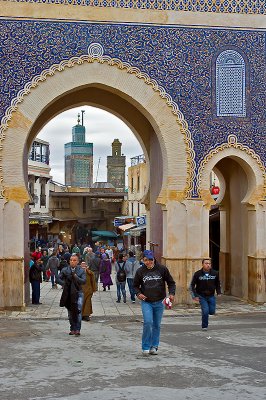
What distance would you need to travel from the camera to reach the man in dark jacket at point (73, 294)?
391 inches

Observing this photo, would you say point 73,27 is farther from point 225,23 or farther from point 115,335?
point 115,335

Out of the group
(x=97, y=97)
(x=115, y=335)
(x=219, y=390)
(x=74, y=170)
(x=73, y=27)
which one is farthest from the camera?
(x=74, y=170)

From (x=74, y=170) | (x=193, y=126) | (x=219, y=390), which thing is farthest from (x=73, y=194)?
(x=219, y=390)

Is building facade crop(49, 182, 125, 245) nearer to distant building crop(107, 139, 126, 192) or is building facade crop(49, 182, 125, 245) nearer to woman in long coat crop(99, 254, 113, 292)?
distant building crop(107, 139, 126, 192)

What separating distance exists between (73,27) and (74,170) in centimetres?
4928

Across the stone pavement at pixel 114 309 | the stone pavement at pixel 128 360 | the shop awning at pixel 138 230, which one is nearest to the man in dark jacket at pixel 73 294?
the stone pavement at pixel 128 360

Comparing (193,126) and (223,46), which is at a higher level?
(223,46)

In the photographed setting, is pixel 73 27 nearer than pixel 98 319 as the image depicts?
No

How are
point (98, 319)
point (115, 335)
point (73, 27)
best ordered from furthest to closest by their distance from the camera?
1. point (73, 27)
2. point (98, 319)
3. point (115, 335)

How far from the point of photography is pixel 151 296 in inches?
321

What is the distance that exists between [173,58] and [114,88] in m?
1.44

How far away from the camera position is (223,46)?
14242 mm

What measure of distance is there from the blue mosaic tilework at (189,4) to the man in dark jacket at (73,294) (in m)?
6.31

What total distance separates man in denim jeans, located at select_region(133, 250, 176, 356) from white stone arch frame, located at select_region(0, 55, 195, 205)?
5.72 m
